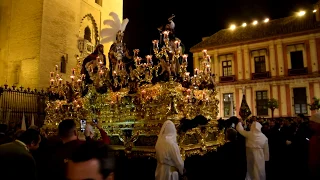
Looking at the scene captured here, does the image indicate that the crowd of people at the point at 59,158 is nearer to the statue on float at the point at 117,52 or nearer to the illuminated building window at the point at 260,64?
the statue on float at the point at 117,52

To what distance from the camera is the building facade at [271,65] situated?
81.4 ft

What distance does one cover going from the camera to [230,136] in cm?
625

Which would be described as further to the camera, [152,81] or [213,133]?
[213,133]

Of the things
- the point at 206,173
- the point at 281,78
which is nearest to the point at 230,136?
the point at 206,173

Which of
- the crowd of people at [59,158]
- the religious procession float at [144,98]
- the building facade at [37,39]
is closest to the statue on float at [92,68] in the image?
the religious procession float at [144,98]

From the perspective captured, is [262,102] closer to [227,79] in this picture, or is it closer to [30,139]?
[227,79]

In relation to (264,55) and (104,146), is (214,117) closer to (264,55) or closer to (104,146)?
(104,146)

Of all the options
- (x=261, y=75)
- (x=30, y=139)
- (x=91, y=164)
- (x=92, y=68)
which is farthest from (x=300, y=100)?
(x=91, y=164)

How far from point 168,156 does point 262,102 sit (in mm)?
22764

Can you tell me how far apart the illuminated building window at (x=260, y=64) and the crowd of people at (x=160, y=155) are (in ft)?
60.5

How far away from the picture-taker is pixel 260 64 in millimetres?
27453

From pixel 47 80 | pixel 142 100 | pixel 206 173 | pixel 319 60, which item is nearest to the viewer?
pixel 206 173

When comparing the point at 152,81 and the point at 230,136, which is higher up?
the point at 152,81

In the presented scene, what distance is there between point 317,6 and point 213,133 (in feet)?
74.3
